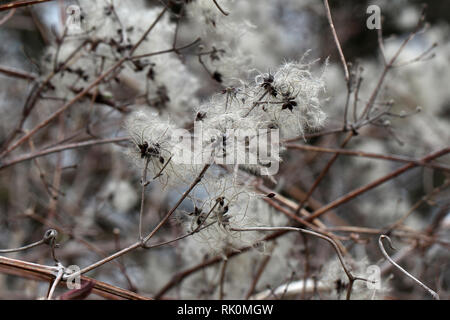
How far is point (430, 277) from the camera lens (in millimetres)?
2223

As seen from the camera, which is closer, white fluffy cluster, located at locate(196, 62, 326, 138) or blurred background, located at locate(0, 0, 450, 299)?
white fluffy cluster, located at locate(196, 62, 326, 138)

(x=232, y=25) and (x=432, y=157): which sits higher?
(x=232, y=25)

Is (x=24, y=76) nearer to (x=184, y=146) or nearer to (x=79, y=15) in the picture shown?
(x=79, y=15)

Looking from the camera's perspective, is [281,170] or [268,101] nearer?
[268,101]

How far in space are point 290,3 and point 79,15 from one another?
253 cm

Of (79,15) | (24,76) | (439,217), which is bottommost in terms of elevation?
(439,217)

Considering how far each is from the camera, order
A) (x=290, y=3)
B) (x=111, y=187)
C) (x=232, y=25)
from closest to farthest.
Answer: (x=232, y=25) → (x=111, y=187) → (x=290, y=3)

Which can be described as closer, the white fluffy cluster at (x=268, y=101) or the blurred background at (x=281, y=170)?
the white fluffy cluster at (x=268, y=101)

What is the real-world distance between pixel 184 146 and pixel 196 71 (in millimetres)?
2150

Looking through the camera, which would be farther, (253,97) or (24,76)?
(24,76)
